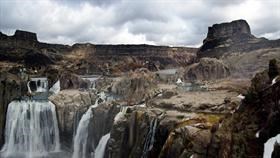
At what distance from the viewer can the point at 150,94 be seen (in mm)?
44906

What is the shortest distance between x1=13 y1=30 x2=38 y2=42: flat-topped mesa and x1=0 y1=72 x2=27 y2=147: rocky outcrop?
80.0 meters

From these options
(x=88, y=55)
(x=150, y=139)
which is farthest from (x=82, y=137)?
(x=88, y=55)

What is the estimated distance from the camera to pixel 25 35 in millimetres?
133125

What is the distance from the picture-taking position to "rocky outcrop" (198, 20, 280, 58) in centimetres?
9650

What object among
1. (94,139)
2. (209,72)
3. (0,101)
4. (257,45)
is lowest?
(94,139)

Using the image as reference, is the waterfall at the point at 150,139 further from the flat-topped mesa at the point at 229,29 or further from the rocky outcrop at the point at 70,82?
the flat-topped mesa at the point at 229,29

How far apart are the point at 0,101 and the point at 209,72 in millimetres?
37838

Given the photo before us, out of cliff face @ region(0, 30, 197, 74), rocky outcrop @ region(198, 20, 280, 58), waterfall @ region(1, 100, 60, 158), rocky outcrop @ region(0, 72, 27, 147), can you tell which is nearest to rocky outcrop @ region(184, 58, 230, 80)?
rocky outcrop @ region(198, 20, 280, 58)

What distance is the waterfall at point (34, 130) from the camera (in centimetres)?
4744

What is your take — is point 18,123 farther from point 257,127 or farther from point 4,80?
point 257,127

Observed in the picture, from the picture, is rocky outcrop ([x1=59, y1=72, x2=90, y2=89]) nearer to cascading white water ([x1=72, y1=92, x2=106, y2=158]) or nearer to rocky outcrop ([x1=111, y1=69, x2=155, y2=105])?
rocky outcrop ([x1=111, y1=69, x2=155, y2=105])

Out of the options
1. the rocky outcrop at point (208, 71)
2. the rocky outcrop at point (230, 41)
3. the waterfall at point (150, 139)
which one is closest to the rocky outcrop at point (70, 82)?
the rocky outcrop at point (208, 71)

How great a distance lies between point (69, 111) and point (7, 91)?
10.7 m

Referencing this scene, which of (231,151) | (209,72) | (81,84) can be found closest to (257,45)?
(209,72)
